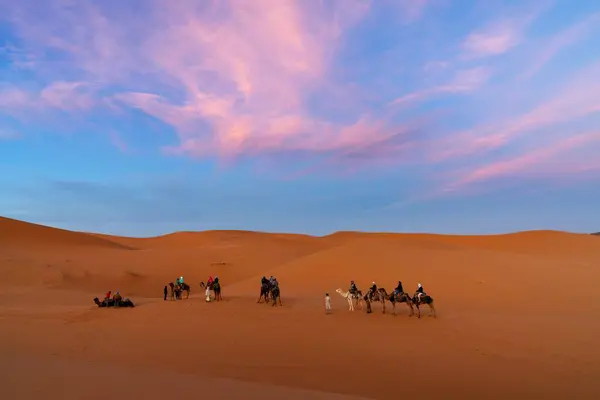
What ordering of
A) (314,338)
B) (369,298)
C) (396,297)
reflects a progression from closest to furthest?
(314,338) → (396,297) → (369,298)

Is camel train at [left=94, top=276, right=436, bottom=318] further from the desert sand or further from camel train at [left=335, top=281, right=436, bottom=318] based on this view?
the desert sand

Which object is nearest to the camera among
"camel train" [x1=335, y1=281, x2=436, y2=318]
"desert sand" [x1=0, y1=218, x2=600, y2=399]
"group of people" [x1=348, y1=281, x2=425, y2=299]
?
"desert sand" [x1=0, y1=218, x2=600, y2=399]

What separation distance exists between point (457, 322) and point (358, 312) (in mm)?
3813

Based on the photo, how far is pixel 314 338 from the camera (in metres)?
13.3

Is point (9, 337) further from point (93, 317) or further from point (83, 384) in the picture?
point (83, 384)

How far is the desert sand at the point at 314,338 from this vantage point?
8688 millimetres

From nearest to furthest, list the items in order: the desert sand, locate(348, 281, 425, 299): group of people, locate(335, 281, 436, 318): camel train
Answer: the desert sand < locate(335, 281, 436, 318): camel train < locate(348, 281, 425, 299): group of people

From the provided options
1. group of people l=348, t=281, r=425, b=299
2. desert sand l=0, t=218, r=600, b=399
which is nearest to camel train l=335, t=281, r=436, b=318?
group of people l=348, t=281, r=425, b=299

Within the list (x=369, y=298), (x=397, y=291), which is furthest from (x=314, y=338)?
(x=397, y=291)

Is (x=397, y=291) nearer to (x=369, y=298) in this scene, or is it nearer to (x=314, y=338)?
(x=369, y=298)

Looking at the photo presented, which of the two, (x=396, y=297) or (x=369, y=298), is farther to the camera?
(x=369, y=298)

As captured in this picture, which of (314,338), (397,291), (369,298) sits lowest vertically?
(314,338)

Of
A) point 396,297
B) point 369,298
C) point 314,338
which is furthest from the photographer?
point 369,298

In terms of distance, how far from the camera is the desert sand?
8.69 meters
